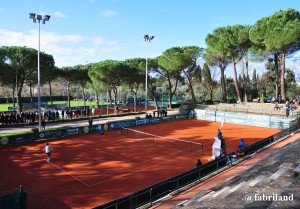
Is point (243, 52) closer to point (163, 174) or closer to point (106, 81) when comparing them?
point (106, 81)

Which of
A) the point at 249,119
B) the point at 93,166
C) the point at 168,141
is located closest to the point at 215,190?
the point at 93,166

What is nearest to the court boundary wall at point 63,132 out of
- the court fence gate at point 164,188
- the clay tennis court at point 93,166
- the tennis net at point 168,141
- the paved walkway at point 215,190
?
the clay tennis court at point 93,166

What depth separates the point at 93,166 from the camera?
19453 millimetres

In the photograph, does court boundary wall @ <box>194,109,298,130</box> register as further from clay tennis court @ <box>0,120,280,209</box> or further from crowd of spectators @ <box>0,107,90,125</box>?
crowd of spectators @ <box>0,107,90,125</box>

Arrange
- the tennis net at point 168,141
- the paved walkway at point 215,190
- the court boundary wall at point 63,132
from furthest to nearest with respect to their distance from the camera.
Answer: the court boundary wall at point 63,132
the tennis net at point 168,141
the paved walkway at point 215,190

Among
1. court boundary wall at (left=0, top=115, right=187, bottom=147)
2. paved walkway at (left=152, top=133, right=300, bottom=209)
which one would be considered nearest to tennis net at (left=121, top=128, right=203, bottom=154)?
court boundary wall at (left=0, top=115, right=187, bottom=147)

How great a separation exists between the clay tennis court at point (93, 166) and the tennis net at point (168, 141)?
0.20m

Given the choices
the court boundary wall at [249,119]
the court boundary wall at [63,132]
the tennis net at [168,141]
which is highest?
the court boundary wall at [249,119]

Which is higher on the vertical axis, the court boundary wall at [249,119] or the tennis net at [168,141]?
the court boundary wall at [249,119]

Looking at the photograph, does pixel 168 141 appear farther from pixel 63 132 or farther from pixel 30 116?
pixel 30 116

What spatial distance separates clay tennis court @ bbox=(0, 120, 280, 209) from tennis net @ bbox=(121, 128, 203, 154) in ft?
0.66

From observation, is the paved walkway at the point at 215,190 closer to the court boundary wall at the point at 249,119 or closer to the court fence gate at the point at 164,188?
the court fence gate at the point at 164,188

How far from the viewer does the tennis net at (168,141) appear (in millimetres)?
24875

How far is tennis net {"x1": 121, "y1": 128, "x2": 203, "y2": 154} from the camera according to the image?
24875mm
